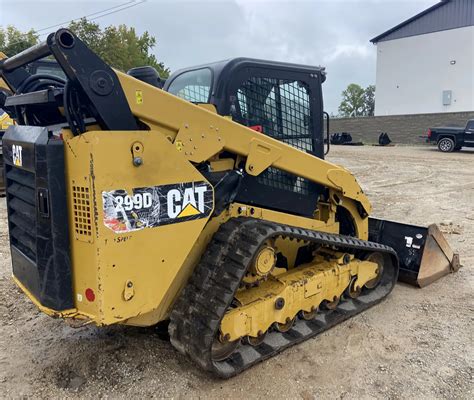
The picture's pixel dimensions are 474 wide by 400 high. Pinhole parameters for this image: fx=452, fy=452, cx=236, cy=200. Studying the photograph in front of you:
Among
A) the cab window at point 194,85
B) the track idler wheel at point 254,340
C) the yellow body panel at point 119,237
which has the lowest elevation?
the track idler wheel at point 254,340

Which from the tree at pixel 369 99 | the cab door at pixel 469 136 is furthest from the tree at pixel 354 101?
the cab door at pixel 469 136

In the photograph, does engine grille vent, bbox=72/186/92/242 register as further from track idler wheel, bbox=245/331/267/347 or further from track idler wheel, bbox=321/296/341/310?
track idler wheel, bbox=321/296/341/310

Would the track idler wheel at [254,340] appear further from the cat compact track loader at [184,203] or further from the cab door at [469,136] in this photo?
the cab door at [469,136]

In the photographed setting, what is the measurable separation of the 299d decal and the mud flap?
273cm

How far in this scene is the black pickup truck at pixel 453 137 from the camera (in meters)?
19.1

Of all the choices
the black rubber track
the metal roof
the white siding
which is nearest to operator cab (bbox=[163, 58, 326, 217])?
the black rubber track

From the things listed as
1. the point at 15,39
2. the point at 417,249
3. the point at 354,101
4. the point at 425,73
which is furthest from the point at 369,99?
the point at 417,249

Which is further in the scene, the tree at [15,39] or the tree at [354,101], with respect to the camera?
the tree at [354,101]

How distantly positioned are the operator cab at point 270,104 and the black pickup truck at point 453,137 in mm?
17454

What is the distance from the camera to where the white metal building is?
1207 inches

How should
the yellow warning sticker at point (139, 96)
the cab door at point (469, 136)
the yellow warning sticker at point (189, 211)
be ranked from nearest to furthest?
the yellow warning sticker at point (139, 96)
the yellow warning sticker at point (189, 211)
the cab door at point (469, 136)

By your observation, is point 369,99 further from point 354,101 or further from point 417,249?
point 417,249

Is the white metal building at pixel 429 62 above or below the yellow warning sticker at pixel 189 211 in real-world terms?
above

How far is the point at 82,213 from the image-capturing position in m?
2.54
